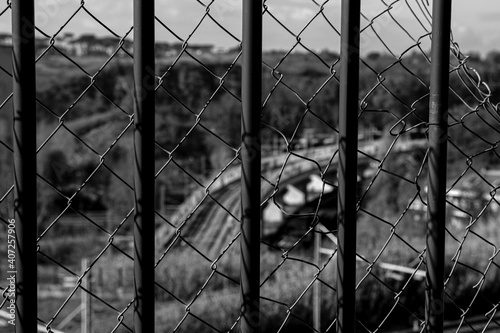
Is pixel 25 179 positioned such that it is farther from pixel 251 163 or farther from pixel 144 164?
pixel 251 163

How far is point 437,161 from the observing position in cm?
91

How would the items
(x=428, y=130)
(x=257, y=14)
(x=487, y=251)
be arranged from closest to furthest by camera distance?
(x=257, y=14) → (x=428, y=130) → (x=487, y=251)

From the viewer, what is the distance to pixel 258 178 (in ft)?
2.58

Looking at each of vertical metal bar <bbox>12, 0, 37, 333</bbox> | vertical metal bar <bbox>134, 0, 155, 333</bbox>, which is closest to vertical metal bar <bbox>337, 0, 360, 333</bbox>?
vertical metal bar <bbox>134, 0, 155, 333</bbox>

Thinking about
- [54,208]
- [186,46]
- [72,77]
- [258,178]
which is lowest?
[54,208]

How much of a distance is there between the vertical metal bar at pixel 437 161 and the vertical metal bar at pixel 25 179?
0.50 m

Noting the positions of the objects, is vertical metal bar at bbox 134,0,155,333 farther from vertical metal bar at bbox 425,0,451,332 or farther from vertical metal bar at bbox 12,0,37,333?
vertical metal bar at bbox 425,0,451,332

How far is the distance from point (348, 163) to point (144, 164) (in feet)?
0.84

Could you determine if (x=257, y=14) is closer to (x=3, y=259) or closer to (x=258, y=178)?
(x=258, y=178)

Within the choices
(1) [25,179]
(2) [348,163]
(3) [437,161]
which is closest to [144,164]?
(1) [25,179]

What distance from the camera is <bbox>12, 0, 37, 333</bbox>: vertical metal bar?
2.19 ft

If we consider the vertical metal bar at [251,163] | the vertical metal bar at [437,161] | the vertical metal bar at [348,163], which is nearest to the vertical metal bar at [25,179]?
the vertical metal bar at [251,163]

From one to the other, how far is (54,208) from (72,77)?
7.45ft

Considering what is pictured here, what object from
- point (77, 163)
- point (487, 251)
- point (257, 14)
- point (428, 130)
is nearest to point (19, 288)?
point (257, 14)
